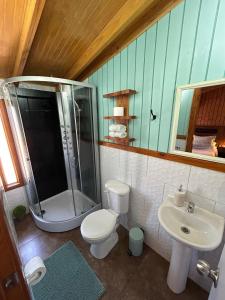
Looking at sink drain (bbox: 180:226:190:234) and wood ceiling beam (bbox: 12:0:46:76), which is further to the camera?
sink drain (bbox: 180:226:190:234)

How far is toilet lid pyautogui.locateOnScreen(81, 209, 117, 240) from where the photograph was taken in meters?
1.48

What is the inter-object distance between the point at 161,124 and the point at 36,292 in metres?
2.02

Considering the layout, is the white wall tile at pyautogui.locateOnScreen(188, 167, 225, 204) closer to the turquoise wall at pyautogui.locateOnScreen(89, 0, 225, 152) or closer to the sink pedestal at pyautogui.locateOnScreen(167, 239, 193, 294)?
the turquoise wall at pyautogui.locateOnScreen(89, 0, 225, 152)

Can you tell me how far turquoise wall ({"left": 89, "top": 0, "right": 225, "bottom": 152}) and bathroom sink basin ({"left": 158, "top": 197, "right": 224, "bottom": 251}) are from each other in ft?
A: 1.96

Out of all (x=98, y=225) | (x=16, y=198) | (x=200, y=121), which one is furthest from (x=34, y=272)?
(x=16, y=198)

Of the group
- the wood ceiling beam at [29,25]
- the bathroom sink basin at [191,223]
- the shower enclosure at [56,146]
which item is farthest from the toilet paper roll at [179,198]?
the wood ceiling beam at [29,25]

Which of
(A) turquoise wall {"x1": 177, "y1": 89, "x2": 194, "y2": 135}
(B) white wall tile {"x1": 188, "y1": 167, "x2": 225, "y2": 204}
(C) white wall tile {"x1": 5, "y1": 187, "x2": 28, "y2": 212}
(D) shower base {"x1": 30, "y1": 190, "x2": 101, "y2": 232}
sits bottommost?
(D) shower base {"x1": 30, "y1": 190, "x2": 101, "y2": 232}

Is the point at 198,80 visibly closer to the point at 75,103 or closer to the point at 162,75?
the point at 162,75

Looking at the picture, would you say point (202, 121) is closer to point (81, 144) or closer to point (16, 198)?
point (81, 144)

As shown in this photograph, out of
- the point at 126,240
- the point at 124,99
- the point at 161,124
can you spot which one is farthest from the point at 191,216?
the point at 124,99

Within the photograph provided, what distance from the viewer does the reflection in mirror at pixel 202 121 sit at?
1.08 metres

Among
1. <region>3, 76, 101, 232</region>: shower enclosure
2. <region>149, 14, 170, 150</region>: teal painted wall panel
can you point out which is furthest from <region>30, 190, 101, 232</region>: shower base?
<region>149, 14, 170, 150</region>: teal painted wall panel

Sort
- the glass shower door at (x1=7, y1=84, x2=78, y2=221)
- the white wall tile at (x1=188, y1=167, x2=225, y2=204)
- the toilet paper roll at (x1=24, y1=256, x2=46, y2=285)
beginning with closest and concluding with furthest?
the toilet paper roll at (x1=24, y1=256, x2=46, y2=285), the white wall tile at (x1=188, y1=167, x2=225, y2=204), the glass shower door at (x1=7, y1=84, x2=78, y2=221)

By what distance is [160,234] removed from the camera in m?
1.62
